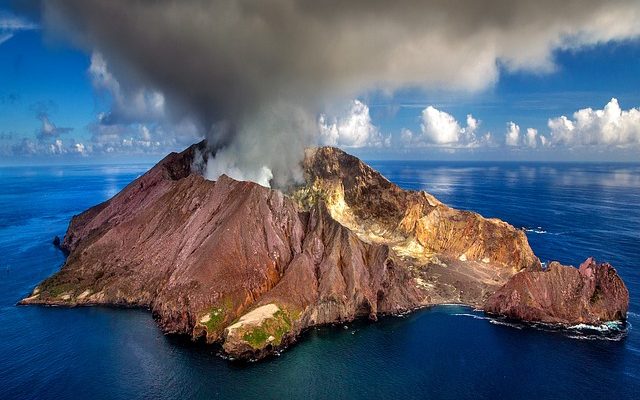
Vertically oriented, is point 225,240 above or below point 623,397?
above

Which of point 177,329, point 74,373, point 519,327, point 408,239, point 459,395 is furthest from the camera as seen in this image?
point 408,239

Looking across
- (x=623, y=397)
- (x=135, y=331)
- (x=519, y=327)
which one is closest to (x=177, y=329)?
(x=135, y=331)

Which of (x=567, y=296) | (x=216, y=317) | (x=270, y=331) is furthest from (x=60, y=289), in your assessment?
(x=567, y=296)

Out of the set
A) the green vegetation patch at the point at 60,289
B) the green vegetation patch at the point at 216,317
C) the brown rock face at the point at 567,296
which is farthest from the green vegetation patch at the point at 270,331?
the green vegetation patch at the point at 60,289

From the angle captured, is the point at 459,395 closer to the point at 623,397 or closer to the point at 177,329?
the point at 623,397

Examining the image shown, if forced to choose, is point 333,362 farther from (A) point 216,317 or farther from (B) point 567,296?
(B) point 567,296

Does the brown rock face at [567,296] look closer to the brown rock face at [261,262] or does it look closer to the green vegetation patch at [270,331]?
the brown rock face at [261,262]

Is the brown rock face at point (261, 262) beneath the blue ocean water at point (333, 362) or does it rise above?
above
